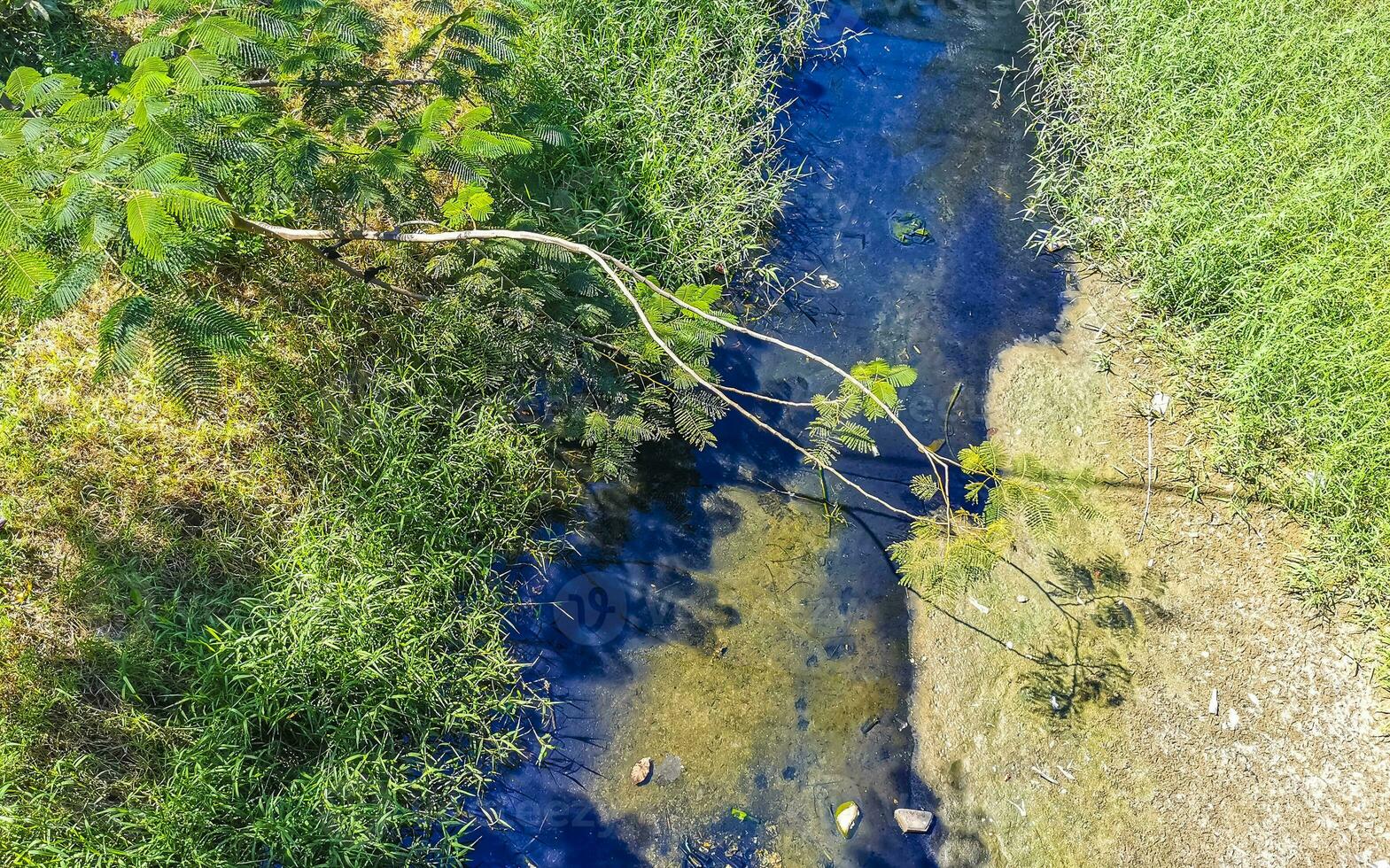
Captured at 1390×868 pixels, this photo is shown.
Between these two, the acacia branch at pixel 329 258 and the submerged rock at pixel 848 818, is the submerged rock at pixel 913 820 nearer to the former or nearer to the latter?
the submerged rock at pixel 848 818

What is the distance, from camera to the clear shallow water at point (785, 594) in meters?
2.77

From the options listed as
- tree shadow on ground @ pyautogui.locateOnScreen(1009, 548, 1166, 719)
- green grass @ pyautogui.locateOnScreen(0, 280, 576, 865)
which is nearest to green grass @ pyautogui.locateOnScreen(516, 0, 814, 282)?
green grass @ pyautogui.locateOnScreen(0, 280, 576, 865)

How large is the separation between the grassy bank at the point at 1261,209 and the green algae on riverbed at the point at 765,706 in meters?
1.90

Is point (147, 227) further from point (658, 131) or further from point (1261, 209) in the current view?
point (1261, 209)

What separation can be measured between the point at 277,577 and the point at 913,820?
7.62ft

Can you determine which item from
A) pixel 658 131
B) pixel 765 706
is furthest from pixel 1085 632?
pixel 658 131

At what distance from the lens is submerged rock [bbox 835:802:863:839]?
2787 mm

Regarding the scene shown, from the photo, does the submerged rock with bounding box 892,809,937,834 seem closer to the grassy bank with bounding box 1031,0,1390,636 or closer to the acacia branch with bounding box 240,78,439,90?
the grassy bank with bounding box 1031,0,1390,636

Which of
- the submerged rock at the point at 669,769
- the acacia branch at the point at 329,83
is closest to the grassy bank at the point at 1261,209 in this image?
the submerged rock at the point at 669,769

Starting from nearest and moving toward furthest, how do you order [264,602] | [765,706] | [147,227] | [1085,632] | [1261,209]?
[147,227] → [264,602] → [765,706] → [1085,632] → [1261,209]

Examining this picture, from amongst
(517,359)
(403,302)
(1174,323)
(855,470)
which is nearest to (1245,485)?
(1174,323)

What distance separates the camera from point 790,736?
2934 mm

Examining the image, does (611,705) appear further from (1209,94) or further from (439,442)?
(1209,94)

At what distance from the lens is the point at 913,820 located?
2801 millimetres
